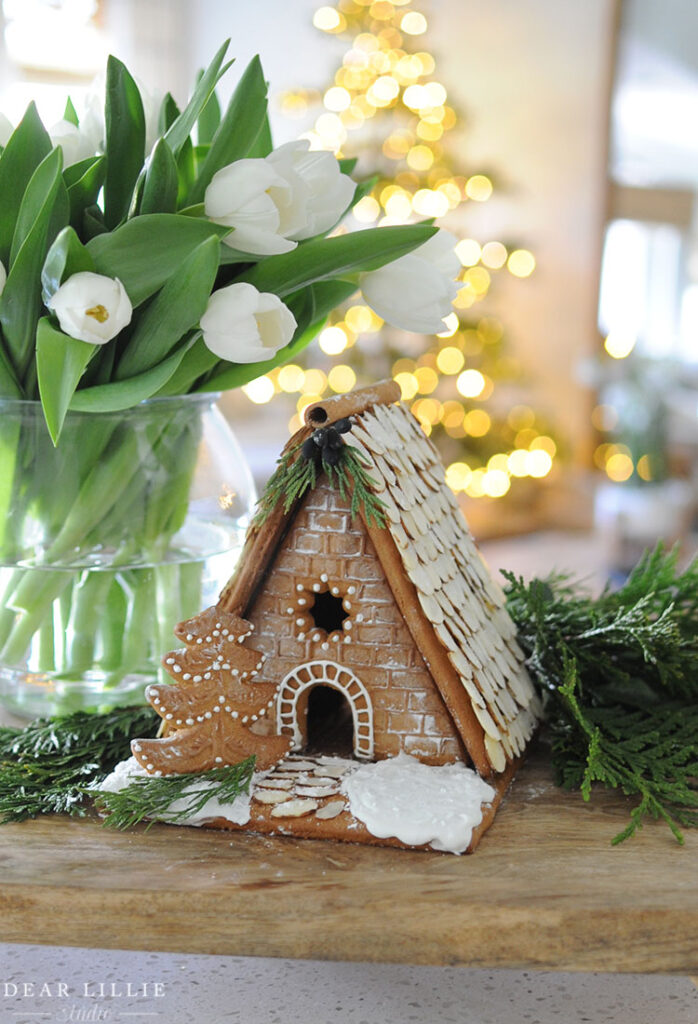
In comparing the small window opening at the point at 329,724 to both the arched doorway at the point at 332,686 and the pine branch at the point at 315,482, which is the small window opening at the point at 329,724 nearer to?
the arched doorway at the point at 332,686

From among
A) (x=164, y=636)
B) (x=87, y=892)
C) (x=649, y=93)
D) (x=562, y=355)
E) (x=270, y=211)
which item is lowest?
(x=87, y=892)

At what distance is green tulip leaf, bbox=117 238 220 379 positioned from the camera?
67 centimetres

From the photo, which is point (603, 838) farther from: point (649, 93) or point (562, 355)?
point (649, 93)

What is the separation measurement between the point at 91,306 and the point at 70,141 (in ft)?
0.57

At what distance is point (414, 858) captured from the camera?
63 cm

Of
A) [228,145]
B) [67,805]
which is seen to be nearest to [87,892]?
[67,805]

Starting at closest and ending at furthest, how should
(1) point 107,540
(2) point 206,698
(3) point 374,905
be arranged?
(3) point 374,905, (2) point 206,698, (1) point 107,540

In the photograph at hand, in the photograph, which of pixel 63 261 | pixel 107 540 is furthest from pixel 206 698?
pixel 63 261

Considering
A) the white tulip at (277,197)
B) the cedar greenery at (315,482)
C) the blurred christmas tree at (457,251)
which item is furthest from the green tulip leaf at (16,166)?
the blurred christmas tree at (457,251)

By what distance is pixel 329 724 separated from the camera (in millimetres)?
819

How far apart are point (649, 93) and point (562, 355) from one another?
119cm

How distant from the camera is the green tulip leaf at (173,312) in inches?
26.5

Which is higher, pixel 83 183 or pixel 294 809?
pixel 83 183

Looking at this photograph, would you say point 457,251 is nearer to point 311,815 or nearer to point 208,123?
point 208,123
